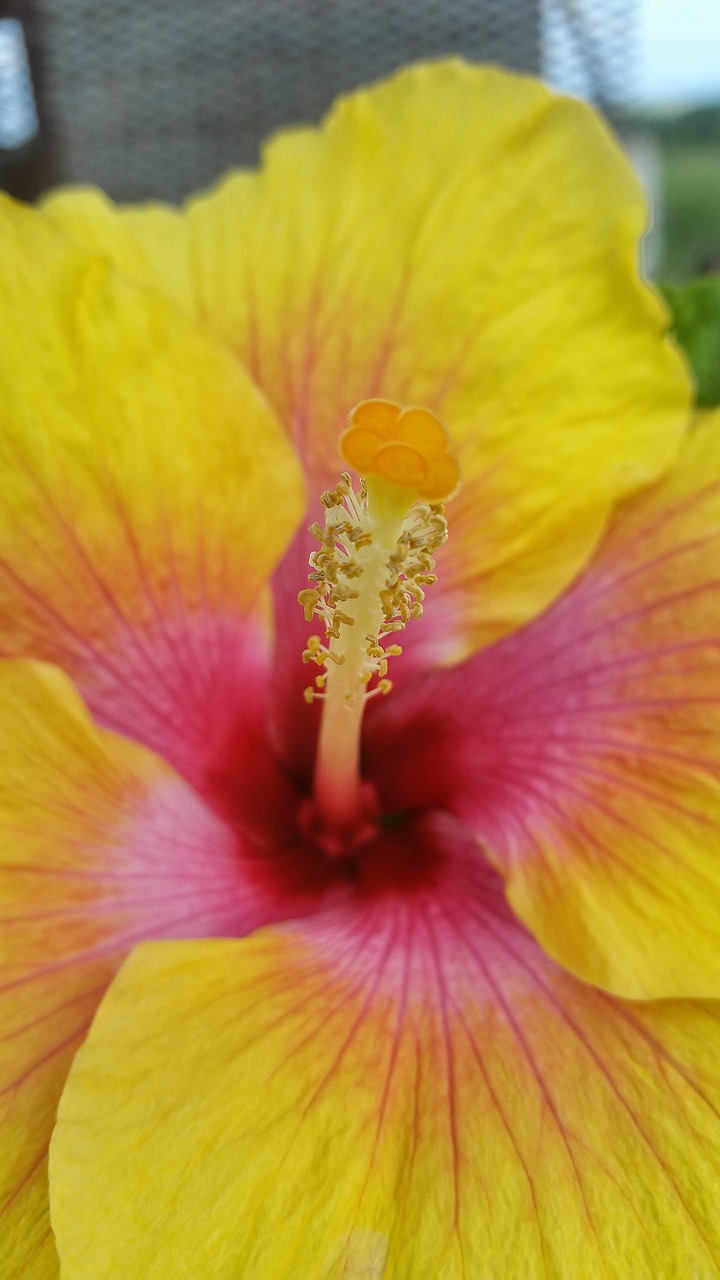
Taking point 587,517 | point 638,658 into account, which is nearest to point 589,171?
point 587,517

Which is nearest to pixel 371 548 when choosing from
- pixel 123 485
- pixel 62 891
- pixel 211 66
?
pixel 123 485

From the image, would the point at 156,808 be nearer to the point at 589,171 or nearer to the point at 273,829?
the point at 273,829

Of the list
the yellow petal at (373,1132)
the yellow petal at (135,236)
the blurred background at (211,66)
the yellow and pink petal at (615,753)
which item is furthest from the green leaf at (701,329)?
the blurred background at (211,66)

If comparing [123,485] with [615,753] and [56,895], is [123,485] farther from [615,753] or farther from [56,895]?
[615,753]

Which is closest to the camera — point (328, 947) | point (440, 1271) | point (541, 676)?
point (440, 1271)

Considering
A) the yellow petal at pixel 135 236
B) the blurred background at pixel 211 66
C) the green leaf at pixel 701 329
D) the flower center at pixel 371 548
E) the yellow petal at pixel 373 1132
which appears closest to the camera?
the yellow petal at pixel 373 1132

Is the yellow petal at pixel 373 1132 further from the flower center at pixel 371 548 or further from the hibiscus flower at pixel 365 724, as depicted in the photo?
the flower center at pixel 371 548
